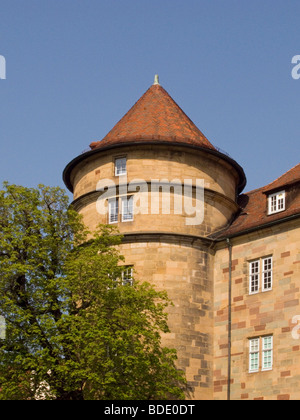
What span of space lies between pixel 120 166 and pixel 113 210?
1965 mm

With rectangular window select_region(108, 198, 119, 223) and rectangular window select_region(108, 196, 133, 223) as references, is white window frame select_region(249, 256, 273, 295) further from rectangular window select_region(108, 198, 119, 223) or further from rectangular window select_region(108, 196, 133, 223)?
rectangular window select_region(108, 198, 119, 223)

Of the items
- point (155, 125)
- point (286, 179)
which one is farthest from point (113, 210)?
point (286, 179)

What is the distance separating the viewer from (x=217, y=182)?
41.9 m

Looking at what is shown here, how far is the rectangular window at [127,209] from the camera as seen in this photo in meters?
40.4

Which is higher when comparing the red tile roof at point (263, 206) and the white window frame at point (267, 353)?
the red tile roof at point (263, 206)

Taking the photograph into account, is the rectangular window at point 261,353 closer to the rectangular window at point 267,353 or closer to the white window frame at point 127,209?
the rectangular window at point 267,353

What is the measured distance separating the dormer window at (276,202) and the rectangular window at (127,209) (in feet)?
18.6

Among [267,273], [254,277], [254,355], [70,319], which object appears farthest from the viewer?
[254,277]

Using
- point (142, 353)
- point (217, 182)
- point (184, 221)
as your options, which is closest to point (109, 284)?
point (142, 353)

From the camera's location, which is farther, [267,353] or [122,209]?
[122,209]

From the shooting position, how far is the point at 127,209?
4050cm

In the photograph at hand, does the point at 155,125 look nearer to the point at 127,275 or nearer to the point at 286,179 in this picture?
the point at 286,179

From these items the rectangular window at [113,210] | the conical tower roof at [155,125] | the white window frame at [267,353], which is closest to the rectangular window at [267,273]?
the white window frame at [267,353]

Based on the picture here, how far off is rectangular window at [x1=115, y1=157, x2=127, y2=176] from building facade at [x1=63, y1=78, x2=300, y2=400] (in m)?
0.06
